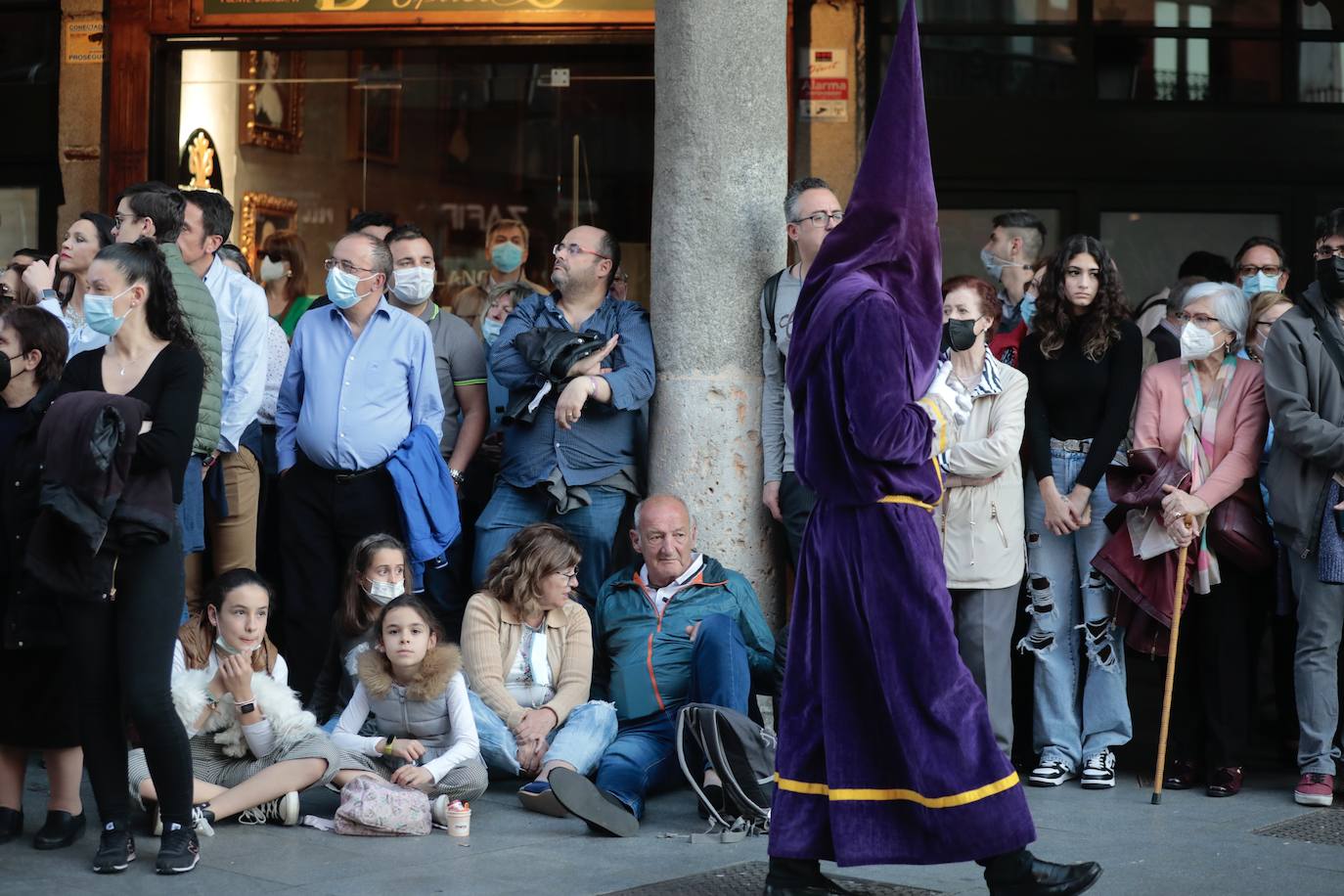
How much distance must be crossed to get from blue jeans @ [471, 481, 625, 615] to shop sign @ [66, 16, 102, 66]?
16.6 ft

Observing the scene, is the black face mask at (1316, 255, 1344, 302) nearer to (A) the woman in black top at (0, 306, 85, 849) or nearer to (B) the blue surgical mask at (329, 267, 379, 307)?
(B) the blue surgical mask at (329, 267, 379, 307)

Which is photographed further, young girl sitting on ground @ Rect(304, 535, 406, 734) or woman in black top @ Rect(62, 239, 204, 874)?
young girl sitting on ground @ Rect(304, 535, 406, 734)

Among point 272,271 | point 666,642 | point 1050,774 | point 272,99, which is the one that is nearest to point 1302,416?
point 1050,774

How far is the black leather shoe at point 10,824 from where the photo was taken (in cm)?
586

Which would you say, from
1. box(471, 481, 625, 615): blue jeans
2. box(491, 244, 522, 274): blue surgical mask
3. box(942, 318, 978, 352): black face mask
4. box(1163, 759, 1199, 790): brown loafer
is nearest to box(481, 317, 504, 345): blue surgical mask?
box(491, 244, 522, 274): blue surgical mask

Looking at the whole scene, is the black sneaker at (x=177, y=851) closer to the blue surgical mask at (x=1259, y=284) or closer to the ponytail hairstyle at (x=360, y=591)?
the ponytail hairstyle at (x=360, y=591)

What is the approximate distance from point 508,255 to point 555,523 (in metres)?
2.33

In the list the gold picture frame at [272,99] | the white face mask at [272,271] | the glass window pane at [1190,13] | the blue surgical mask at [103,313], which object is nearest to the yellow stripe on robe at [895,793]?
the blue surgical mask at [103,313]

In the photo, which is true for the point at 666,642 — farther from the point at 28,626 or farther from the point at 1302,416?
the point at 1302,416

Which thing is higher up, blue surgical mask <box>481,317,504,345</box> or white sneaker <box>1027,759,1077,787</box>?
blue surgical mask <box>481,317,504,345</box>

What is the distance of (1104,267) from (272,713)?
3495 millimetres

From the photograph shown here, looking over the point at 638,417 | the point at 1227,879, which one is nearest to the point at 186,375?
the point at 638,417

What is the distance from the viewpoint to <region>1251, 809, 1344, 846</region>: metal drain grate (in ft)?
20.0

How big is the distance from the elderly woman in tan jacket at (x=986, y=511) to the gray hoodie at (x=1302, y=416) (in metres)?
0.91
